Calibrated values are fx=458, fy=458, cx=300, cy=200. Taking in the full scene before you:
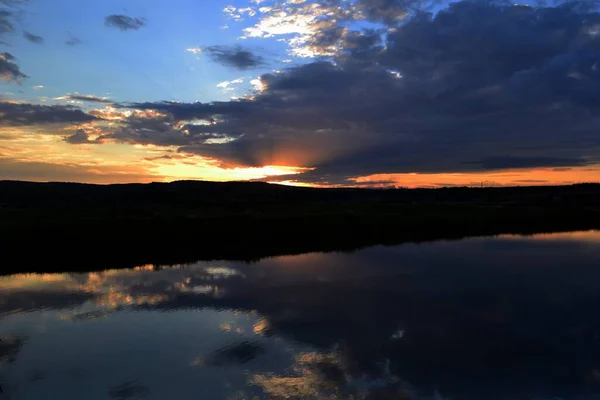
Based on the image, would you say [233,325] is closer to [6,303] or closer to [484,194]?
[6,303]

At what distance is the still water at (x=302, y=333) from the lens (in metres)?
11.9

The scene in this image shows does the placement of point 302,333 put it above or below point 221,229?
below

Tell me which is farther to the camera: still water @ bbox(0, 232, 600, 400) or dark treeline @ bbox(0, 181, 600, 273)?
dark treeline @ bbox(0, 181, 600, 273)

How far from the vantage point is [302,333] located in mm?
16328

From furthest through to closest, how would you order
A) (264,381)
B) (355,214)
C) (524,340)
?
1. (355,214)
2. (524,340)
3. (264,381)

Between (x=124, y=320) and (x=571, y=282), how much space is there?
2296 cm

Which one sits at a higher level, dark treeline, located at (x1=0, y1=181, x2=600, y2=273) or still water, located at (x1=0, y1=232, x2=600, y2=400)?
dark treeline, located at (x1=0, y1=181, x2=600, y2=273)

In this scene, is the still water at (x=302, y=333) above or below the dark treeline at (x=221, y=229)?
below

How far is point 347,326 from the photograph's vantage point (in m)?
17.2

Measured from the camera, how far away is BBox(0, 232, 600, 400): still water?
1194cm

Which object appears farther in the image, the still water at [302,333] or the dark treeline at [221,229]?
the dark treeline at [221,229]

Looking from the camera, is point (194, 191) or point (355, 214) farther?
point (194, 191)

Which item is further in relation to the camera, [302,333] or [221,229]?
[221,229]

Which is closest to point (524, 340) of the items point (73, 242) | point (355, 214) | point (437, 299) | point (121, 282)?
point (437, 299)
